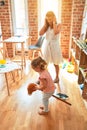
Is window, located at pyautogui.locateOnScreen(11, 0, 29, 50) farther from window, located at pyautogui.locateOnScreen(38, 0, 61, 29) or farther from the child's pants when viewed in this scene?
the child's pants

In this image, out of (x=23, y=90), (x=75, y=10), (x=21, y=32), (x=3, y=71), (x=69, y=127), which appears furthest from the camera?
(x=21, y=32)

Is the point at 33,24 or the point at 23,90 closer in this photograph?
the point at 23,90

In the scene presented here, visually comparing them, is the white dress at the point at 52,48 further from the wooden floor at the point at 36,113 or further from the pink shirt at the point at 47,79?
the pink shirt at the point at 47,79

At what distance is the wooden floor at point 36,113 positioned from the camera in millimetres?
1809

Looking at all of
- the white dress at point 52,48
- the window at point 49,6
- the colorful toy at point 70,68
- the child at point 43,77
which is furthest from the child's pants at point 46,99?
the window at point 49,6

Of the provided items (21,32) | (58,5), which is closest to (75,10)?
(58,5)

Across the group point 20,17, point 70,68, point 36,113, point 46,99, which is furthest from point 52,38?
point 20,17

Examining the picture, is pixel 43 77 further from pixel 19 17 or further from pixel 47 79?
pixel 19 17

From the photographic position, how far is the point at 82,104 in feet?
7.23

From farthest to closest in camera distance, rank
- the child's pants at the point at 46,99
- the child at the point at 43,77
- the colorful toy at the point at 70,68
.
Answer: the colorful toy at the point at 70,68
the child's pants at the point at 46,99
the child at the point at 43,77

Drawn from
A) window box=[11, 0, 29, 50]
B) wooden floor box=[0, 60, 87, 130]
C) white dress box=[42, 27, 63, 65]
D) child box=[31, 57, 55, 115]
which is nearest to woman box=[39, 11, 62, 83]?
white dress box=[42, 27, 63, 65]

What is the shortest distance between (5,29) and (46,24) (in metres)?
1.80

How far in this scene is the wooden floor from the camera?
181 cm

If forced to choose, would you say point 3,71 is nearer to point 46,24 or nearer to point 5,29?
point 46,24
